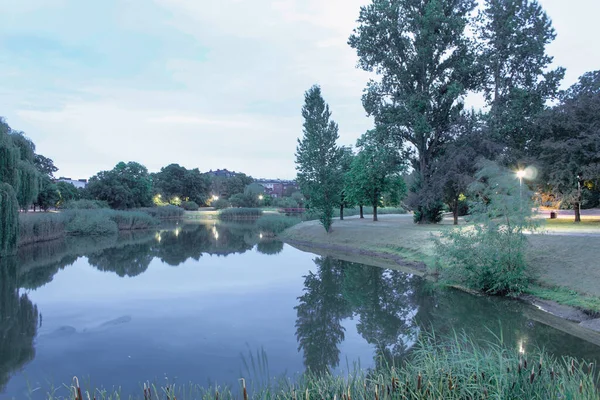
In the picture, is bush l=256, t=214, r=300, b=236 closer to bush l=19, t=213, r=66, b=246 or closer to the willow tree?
bush l=19, t=213, r=66, b=246

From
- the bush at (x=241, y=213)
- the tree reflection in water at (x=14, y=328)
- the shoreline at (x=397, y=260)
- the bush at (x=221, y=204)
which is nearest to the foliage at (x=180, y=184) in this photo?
the bush at (x=221, y=204)

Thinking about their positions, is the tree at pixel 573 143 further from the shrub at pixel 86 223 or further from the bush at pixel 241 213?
the bush at pixel 241 213

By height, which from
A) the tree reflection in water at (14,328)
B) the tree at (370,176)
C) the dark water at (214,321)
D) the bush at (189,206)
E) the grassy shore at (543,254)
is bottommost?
the dark water at (214,321)

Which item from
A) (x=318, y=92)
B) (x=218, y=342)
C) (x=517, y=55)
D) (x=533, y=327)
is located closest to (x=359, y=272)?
(x=533, y=327)

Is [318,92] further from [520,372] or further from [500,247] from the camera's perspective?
[520,372]

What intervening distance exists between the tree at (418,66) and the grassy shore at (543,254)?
4670mm

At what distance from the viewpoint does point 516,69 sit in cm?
2919

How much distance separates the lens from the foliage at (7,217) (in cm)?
1958

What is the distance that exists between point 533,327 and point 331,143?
23469 millimetres

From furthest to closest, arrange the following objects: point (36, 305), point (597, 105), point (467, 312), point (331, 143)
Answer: point (331, 143)
point (597, 105)
point (36, 305)
point (467, 312)

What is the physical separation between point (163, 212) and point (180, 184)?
26.9m

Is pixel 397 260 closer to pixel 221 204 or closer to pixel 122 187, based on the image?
pixel 122 187

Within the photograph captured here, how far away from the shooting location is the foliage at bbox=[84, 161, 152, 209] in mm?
61219

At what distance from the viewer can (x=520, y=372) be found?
4.70 m
